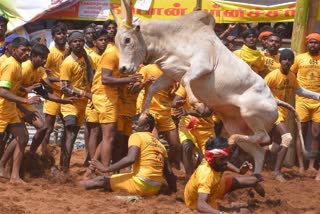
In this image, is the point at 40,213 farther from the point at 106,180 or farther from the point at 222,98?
the point at 222,98

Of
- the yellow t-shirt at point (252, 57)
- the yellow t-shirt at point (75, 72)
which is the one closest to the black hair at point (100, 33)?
the yellow t-shirt at point (75, 72)

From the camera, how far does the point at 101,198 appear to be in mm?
8961

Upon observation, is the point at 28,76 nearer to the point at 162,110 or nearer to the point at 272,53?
the point at 162,110

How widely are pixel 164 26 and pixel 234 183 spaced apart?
73.2 inches

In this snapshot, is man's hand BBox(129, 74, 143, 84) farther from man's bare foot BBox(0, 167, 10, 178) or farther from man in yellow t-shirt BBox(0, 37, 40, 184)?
man's bare foot BBox(0, 167, 10, 178)

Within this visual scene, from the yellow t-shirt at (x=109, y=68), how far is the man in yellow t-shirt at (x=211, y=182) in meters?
2.07

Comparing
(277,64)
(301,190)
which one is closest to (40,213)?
(301,190)

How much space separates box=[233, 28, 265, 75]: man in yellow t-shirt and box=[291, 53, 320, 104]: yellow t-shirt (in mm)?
517

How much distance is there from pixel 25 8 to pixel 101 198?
6.29 m

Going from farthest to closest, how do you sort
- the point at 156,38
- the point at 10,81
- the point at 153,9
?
the point at 153,9 < the point at 10,81 < the point at 156,38

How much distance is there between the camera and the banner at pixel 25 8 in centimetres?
1409

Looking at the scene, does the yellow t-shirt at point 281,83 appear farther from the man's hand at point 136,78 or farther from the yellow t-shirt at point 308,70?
the man's hand at point 136,78

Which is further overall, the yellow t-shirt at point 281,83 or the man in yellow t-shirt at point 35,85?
the yellow t-shirt at point 281,83

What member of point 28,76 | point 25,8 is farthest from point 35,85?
point 25,8
